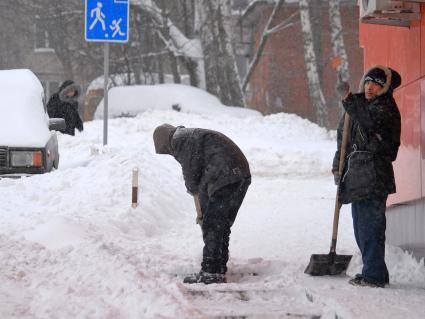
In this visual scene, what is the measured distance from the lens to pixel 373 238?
6.14m

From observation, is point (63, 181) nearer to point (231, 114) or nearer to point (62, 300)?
point (62, 300)

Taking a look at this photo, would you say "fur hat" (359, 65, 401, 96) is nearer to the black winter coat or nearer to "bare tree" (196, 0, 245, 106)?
the black winter coat

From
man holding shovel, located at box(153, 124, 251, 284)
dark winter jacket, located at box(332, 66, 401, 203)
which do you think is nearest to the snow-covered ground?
man holding shovel, located at box(153, 124, 251, 284)

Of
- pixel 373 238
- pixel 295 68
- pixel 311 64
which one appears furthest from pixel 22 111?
pixel 295 68

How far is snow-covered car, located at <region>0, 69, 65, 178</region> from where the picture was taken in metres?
9.48

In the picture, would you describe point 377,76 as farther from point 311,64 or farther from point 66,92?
point 311,64

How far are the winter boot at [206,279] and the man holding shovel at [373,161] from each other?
986 millimetres

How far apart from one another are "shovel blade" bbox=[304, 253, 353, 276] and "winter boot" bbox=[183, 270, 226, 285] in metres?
0.74

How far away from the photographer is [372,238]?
20.2 feet

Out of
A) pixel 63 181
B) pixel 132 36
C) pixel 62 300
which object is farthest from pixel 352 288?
pixel 132 36

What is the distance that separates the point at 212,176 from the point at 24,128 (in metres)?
4.20

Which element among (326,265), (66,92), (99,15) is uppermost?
(99,15)

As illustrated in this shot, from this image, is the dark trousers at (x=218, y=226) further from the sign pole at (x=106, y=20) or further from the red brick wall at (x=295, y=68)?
the red brick wall at (x=295, y=68)

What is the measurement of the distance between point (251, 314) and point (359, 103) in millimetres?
1894
